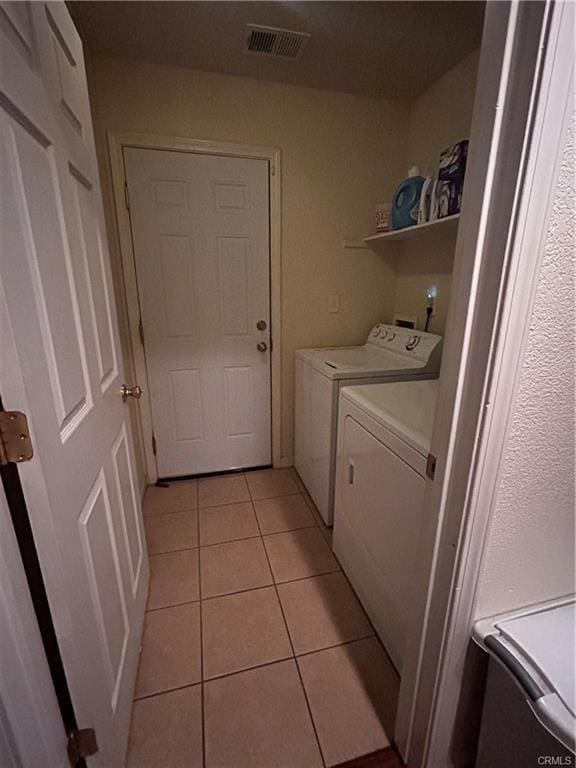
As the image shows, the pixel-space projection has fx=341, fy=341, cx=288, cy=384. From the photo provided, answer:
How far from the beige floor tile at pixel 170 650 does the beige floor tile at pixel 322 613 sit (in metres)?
0.38

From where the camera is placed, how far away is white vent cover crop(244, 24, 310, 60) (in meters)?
1.58

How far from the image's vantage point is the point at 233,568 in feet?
5.55

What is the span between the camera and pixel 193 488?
236 cm

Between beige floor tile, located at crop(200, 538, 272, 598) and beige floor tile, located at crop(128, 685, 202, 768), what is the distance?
0.41m

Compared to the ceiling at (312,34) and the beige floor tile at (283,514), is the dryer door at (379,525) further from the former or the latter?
the ceiling at (312,34)

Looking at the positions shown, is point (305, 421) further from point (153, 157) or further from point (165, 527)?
point (153, 157)

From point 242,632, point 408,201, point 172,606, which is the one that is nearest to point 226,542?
point 172,606

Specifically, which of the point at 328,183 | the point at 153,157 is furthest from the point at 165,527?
the point at 328,183

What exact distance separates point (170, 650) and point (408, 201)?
8.07 feet

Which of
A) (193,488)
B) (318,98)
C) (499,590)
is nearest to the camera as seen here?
(499,590)

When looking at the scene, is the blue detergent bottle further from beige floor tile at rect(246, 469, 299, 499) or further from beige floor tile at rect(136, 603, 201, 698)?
beige floor tile at rect(136, 603, 201, 698)

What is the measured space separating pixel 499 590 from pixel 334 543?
107 centimetres

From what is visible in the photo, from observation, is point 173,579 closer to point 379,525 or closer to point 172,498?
point 172,498

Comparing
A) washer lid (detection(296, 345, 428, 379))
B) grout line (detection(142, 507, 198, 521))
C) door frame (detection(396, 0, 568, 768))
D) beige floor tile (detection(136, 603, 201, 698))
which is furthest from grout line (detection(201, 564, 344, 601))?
washer lid (detection(296, 345, 428, 379))
